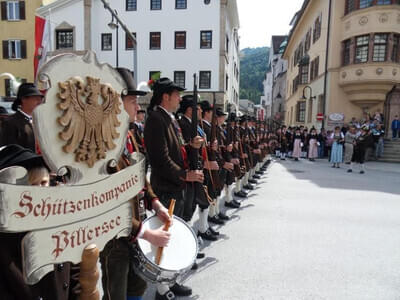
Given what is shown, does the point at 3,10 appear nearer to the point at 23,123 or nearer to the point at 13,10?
the point at 13,10

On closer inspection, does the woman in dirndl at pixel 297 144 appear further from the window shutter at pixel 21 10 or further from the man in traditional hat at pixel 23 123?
the window shutter at pixel 21 10

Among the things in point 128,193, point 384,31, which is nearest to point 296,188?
point 128,193

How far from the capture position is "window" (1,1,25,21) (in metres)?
24.3

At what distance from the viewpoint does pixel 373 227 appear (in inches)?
202

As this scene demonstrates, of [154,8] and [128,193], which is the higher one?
[154,8]

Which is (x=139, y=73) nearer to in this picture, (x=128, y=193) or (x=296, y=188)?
(x=296, y=188)

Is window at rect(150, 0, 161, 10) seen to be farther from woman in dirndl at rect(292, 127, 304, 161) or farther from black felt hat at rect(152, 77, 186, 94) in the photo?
black felt hat at rect(152, 77, 186, 94)

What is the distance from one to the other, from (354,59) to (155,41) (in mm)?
15435

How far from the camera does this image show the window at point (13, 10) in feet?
79.8

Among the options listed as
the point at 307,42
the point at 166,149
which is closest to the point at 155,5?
the point at 307,42

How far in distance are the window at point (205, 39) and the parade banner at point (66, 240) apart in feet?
80.1

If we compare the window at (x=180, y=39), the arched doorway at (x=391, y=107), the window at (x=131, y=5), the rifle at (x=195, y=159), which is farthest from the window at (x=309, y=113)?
the rifle at (x=195, y=159)

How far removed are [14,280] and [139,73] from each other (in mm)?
25251

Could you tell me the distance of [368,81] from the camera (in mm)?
17578
